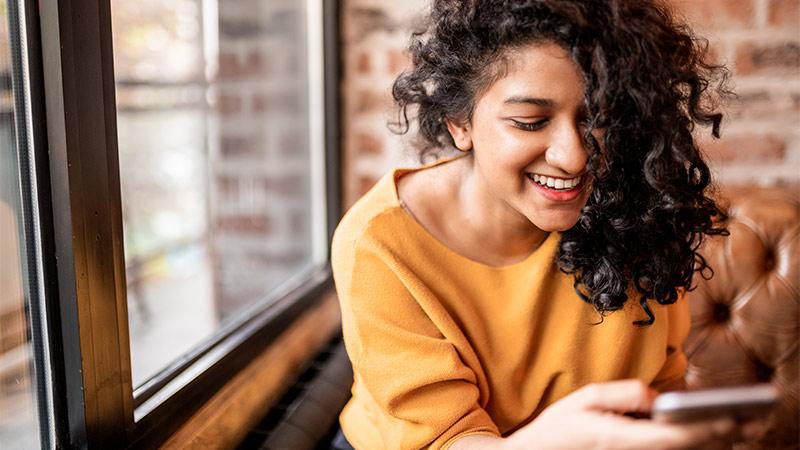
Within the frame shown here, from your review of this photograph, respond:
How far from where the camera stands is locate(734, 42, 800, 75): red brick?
4.53 ft

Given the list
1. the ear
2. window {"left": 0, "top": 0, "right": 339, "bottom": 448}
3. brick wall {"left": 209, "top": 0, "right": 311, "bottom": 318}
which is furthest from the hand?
brick wall {"left": 209, "top": 0, "right": 311, "bottom": 318}

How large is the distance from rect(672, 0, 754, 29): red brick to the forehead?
79 cm

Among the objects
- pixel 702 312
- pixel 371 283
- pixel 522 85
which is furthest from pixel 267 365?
pixel 702 312

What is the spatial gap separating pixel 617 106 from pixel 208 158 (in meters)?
1.67

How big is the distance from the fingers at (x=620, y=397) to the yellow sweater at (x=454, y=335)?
228 millimetres

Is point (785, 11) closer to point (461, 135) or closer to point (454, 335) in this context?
point (461, 135)

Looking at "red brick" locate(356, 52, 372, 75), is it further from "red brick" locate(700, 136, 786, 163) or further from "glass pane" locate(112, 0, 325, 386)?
"red brick" locate(700, 136, 786, 163)

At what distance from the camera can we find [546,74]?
753 millimetres

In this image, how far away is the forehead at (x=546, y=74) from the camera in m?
0.75

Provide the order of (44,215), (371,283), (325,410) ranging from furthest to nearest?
(325,410)
(371,283)
(44,215)

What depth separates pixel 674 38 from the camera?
771 mm

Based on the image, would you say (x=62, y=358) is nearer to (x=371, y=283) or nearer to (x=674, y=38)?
(x=371, y=283)

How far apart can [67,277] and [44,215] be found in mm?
73

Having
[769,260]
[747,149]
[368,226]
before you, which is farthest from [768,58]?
[368,226]
